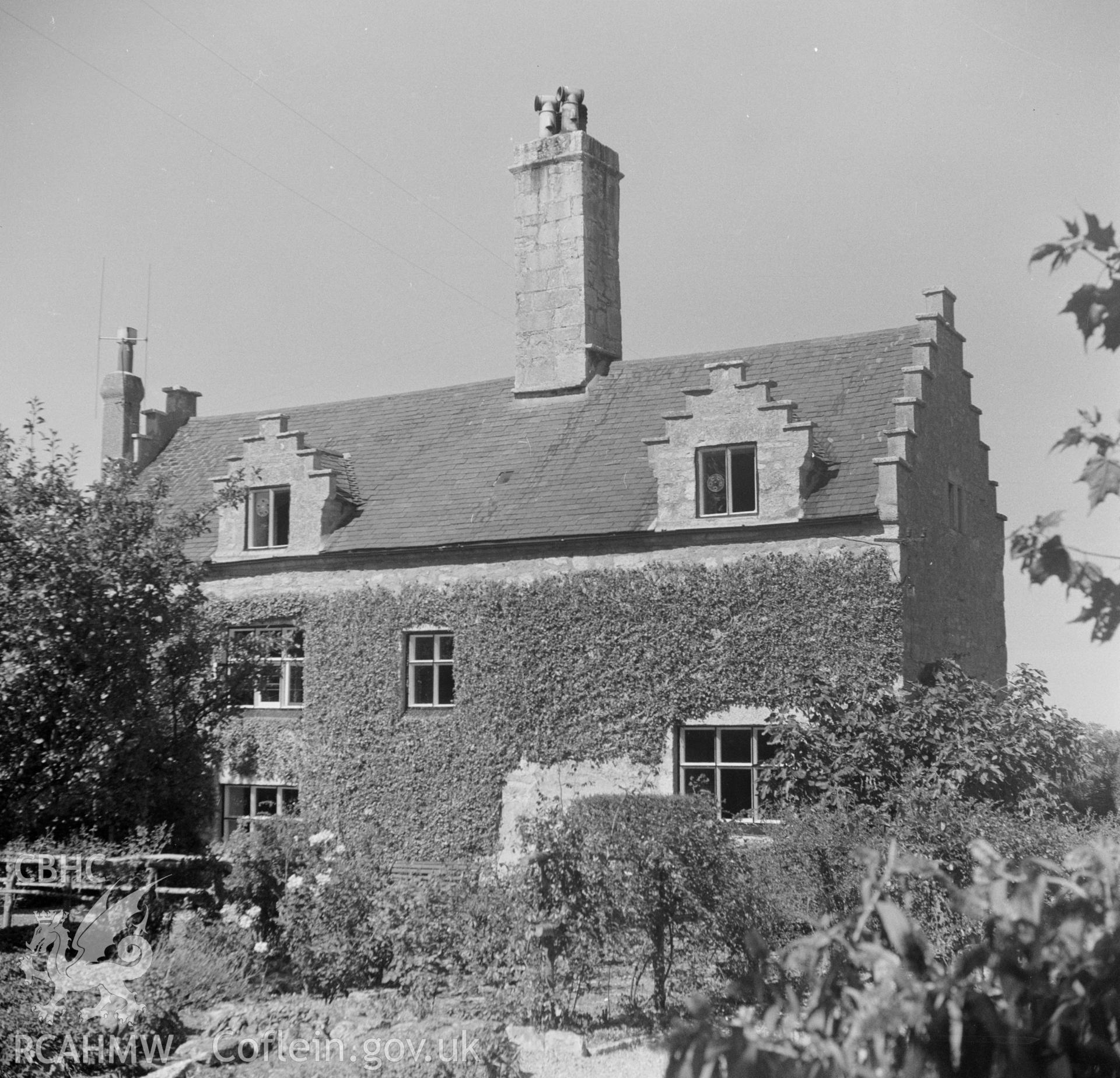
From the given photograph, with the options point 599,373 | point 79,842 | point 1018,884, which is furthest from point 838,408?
point 1018,884

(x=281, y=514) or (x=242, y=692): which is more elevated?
(x=281, y=514)

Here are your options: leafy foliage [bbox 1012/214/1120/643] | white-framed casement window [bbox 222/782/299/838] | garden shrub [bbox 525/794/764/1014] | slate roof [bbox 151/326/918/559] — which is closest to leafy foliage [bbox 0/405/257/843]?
slate roof [bbox 151/326/918/559]

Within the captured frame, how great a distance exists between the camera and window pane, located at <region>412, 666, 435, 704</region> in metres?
21.4

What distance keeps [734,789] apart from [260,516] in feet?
34.1

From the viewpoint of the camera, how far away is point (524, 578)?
20562mm

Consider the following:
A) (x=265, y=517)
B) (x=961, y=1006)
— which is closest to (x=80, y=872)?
(x=265, y=517)

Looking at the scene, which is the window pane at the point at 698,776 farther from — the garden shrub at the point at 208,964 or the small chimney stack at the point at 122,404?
the small chimney stack at the point at 122,404

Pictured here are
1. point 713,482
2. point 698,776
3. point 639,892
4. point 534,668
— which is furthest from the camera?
point 534,668

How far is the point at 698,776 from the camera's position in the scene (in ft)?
61.1

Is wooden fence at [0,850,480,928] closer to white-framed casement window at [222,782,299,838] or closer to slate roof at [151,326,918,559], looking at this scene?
slate roof at [151,326,918,559]

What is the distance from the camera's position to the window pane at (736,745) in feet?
61.3

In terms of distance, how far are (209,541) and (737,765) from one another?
11430mm

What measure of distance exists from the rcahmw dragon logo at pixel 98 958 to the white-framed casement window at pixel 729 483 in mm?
9978

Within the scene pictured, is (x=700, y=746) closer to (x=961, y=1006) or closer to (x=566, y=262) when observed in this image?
(x=566, y=262)
